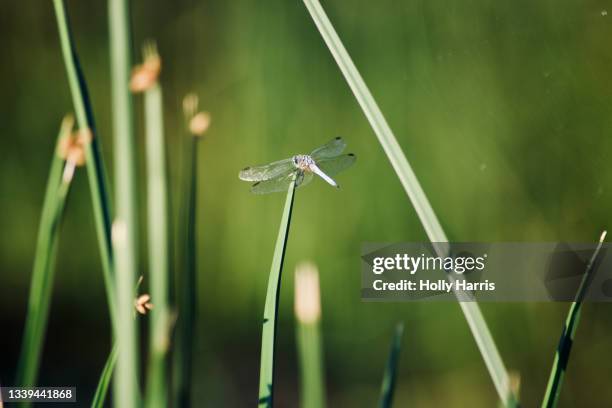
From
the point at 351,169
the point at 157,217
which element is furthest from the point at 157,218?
the point at 351,169

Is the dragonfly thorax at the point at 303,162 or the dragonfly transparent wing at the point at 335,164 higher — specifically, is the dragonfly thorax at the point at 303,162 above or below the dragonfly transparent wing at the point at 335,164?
below

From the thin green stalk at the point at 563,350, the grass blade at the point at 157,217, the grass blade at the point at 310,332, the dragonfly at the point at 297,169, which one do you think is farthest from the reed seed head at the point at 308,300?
the dragonfly at the point at 297,169

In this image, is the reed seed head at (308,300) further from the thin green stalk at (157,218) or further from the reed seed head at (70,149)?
the reed seed head at (70,149)

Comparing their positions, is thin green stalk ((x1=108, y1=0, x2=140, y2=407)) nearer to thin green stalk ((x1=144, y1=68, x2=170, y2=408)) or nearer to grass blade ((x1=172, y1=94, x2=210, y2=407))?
thin green stalk ((x1=144, y1=68, x2=170, y2=408))

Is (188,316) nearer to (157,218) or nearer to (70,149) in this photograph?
(157,218)

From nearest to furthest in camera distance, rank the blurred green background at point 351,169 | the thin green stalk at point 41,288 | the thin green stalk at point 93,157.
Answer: the thin green stalk at point 93,157 < the thin green stalk at point 41,288 < the blurred green background at point 351,169

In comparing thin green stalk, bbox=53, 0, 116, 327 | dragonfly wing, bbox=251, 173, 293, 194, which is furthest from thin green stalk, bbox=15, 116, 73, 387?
dragonfly wing, bbox=251, 173, 293, 194
